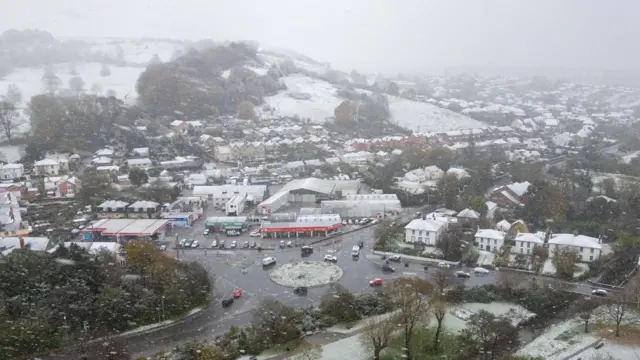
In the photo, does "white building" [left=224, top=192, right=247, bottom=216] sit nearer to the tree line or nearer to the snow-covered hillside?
the tree line

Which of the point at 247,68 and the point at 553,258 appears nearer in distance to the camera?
the point at 553,258

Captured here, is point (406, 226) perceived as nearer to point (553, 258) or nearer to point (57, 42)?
point (553, 258)

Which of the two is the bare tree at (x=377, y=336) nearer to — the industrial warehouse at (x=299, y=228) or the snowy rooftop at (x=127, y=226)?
the industrial warehouse at (x=299, y=228)

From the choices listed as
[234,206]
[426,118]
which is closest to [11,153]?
[234,206]

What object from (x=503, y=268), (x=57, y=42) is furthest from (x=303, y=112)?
(x=57, y=42)

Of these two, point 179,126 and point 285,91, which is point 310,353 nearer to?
point 179,126

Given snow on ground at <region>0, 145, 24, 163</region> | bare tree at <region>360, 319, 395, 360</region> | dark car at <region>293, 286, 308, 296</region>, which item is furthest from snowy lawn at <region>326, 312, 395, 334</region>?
snow on ground at <region>0, 145, 24, 163</region>

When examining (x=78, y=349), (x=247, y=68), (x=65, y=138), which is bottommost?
(x=78, y=349)

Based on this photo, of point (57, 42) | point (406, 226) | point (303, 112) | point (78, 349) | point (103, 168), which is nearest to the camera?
point (78, 349)
